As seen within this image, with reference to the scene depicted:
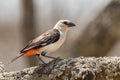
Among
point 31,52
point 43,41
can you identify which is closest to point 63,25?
point 43,41

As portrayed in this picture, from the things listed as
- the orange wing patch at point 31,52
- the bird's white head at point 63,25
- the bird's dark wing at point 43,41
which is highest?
the bird's white head at point 63,25

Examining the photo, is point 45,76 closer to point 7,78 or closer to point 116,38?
point 7,78

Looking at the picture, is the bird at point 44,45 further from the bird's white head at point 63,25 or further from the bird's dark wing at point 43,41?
the bird's white head at point 63,25

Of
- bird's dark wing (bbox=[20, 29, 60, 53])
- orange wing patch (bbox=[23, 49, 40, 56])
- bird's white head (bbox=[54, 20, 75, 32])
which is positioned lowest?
orange wing patch (bbox=[23, 49, 40, 56])

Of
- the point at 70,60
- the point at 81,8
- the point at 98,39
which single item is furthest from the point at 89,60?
the point at 81,8

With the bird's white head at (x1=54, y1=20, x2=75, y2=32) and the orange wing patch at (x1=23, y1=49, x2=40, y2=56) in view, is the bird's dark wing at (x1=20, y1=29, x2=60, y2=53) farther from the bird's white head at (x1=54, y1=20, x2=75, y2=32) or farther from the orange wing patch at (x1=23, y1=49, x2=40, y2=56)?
the bird's white head at (x1=54, y1=20, x2=75, y2=32)

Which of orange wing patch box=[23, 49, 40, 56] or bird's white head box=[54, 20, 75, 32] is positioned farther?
bird's white head box=[54, 20, 75, 32]

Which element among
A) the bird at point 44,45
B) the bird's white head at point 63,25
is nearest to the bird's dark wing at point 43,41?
the bird at point 44,45

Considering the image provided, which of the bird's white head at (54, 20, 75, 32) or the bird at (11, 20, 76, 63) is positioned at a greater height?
the bird's white head at (54, 20, 75, 32)

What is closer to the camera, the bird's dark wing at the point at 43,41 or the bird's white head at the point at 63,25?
the bird's dark wing at the point at 43,41

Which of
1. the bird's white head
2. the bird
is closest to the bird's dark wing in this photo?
the bird

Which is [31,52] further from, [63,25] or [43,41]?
[63,25]

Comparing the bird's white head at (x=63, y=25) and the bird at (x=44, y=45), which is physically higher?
the bird's white head at (x=63, y=25)

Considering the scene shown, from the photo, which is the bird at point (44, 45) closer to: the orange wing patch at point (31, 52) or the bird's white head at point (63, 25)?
the orange wing patch at point (31, 52)
